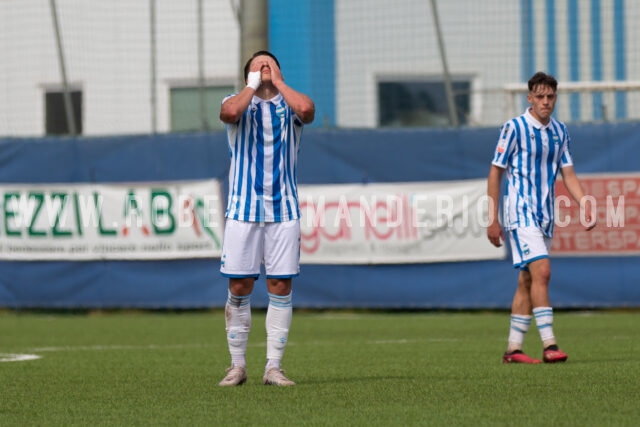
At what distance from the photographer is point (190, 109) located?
1848 cm

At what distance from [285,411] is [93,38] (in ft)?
44.4

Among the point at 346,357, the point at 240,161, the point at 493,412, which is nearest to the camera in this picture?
the point at 493,412

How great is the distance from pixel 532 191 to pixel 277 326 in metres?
2.49

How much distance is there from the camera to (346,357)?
10141 mm

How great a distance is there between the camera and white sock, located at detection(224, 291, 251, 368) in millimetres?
7895

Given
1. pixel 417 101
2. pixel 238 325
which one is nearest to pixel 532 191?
pixel 238 325

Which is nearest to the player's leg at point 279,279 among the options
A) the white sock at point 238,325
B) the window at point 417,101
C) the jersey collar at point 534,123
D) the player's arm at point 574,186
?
the white sock at point 238,325

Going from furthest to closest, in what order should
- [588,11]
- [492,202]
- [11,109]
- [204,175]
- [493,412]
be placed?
[11,109] → [588,11] → [204,175] → [492,202] → [493,412]

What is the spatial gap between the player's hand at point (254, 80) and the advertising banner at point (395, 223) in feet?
26.4

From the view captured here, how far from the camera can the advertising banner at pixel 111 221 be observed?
1633 centimetres

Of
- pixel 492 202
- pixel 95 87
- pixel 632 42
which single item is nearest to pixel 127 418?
pixel 492 202

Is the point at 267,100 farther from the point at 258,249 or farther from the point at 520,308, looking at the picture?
the point at 520,308

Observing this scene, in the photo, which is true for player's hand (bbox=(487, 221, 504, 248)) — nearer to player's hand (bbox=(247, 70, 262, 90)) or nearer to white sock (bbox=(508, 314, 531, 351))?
white sock (bbox=(508, 314, 531, 351))

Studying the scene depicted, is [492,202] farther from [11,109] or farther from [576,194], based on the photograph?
[11,109]
